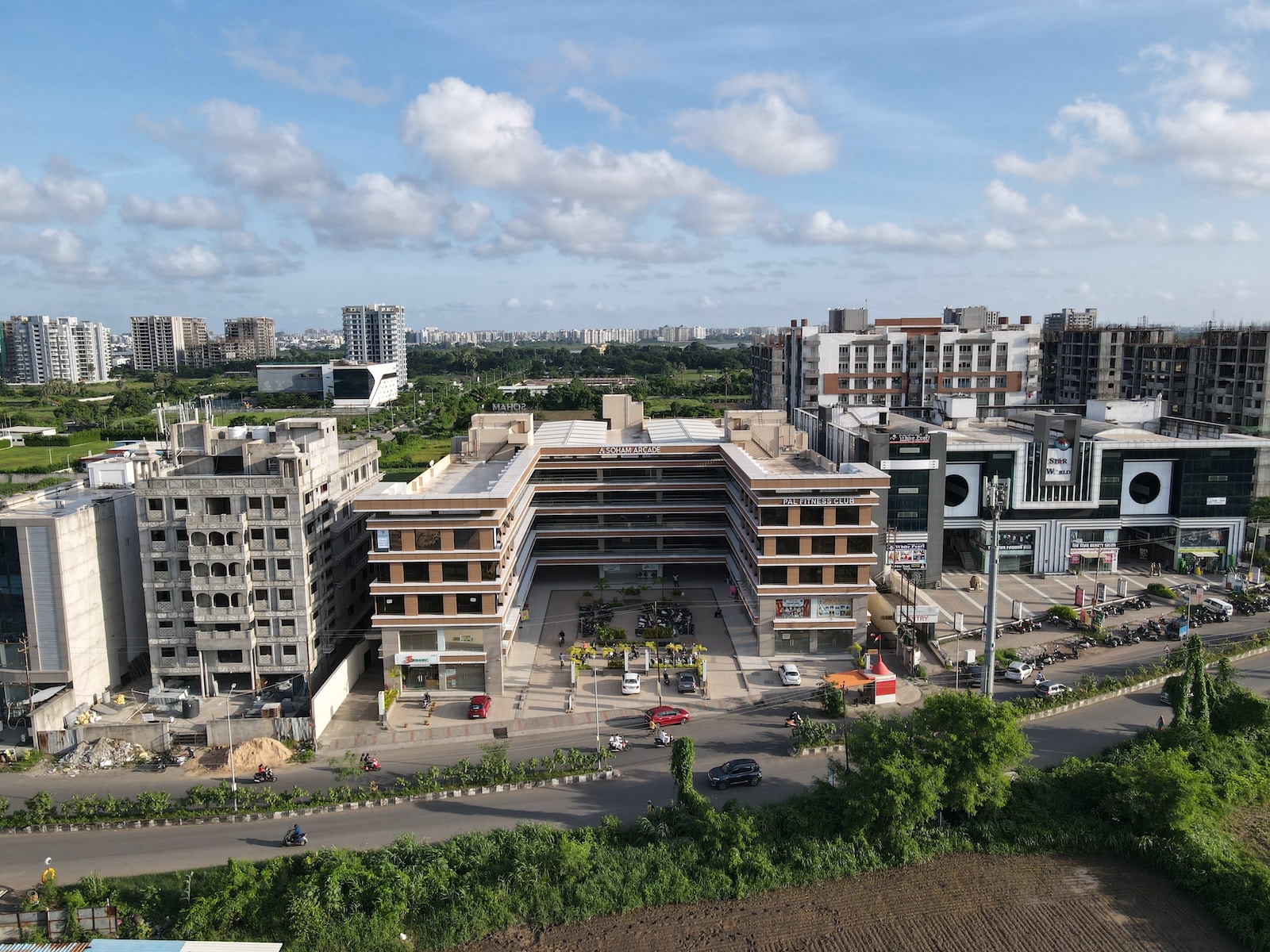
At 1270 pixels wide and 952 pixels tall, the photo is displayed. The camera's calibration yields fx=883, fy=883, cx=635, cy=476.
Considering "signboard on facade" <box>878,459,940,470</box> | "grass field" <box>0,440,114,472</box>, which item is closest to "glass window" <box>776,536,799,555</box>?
"signboard on facade" <box>878,459,940,470</box>

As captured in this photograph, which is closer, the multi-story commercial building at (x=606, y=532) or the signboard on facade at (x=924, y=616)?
the multi-story commercial building at (x=606, y=532)

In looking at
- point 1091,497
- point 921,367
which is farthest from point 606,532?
point 921,367

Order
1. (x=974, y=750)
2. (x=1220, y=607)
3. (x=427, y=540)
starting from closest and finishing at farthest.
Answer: (x=974, y=750) < (x=427, y=540) < (x=1220, y=607)

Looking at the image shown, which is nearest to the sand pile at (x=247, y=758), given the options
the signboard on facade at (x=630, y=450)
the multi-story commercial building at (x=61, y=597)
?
the multi-story commercial building at (x=61, y=597)

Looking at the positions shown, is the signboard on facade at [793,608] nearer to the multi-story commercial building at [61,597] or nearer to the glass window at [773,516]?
the glass window at [773,516]

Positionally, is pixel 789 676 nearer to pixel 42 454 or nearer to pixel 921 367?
pixel 921 367

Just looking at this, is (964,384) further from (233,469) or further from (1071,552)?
(233,469)
